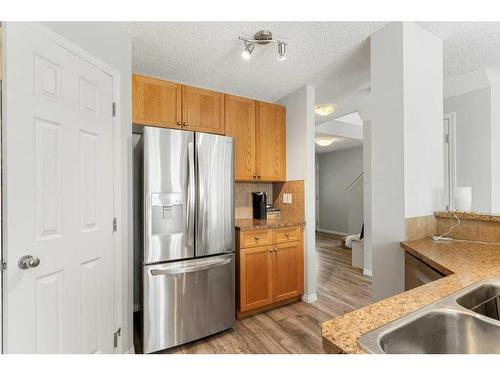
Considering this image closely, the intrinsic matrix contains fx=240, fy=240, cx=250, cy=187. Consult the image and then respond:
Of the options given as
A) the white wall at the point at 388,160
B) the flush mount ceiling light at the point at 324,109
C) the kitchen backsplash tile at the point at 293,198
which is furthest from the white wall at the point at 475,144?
the kitchen backsplash tile at the point at 293,198

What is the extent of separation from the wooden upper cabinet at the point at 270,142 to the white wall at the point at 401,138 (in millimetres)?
1253

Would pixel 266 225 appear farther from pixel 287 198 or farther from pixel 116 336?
pixel 116 336

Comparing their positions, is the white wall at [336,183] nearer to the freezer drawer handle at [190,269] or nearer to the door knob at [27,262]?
the freezer drawer handle at [190,269]

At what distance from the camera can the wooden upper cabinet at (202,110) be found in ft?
7.70

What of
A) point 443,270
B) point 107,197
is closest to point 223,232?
point 107,197

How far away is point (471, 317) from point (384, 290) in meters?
1.15

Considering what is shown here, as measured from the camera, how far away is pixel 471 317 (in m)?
0.73

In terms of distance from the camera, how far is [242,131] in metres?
2.68

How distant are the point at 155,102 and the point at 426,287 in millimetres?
2307

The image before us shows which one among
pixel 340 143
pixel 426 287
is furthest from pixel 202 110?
pixel 340 143

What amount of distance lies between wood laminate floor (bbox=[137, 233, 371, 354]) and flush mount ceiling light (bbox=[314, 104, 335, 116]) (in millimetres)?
2393

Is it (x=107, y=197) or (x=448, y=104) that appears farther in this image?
(x=448, y=104)

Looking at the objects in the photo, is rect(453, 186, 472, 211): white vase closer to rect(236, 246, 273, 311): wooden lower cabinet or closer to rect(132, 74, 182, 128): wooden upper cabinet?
rect(236, 246, 273, 311): wooden lower cabinet
